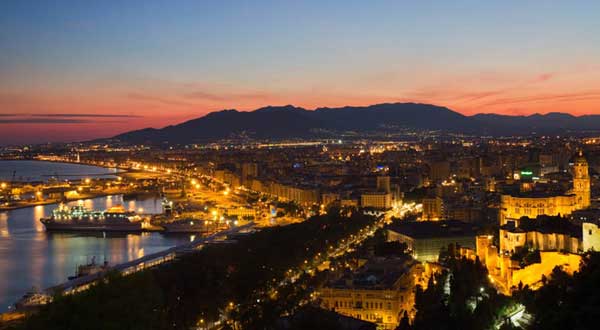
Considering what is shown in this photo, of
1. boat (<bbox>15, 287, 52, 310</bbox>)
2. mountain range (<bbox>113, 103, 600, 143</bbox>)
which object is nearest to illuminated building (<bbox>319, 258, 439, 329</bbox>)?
boat (<bbox>15, 287, 52, 310</bbox>)

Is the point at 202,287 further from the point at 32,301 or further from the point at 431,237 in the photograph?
the point at 431,237

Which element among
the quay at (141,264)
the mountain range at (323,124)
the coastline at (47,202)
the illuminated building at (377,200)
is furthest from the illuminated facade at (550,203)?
the mountain range at (323,124)

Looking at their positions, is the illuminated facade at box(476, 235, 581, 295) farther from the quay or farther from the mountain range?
the mountain range

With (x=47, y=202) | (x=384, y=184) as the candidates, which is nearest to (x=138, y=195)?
(x=47, y=202)

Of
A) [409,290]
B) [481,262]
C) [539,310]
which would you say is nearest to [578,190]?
[481,262]

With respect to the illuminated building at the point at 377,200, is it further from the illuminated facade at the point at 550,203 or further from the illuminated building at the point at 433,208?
the illuminated facade at the point at 550,203

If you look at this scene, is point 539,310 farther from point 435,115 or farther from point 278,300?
point 435,115

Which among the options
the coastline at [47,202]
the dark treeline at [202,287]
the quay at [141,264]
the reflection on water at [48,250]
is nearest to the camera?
the dark treeline at [202,287]
